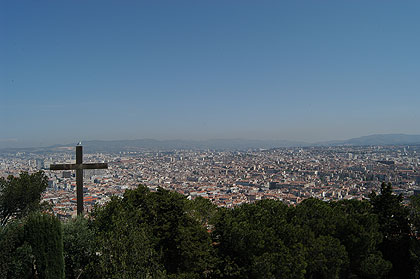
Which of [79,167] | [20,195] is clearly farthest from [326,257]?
[20,195]

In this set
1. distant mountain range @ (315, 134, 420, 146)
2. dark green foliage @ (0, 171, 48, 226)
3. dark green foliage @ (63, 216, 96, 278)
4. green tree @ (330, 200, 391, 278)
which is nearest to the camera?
dark green foliage @ (63, 216, 96, 278)

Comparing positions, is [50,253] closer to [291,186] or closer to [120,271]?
[120,271]

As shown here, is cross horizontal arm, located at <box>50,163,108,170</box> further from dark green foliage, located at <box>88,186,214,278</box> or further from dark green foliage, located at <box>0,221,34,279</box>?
dark green foliage, located at <box>0,221,34,279</box>

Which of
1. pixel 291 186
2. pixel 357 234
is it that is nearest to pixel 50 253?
pixel 357 234

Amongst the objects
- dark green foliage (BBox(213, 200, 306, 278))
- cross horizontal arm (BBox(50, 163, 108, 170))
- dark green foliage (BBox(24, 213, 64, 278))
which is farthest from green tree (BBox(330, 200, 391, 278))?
dark green foliage (BBox(24, 213, 64, 278))

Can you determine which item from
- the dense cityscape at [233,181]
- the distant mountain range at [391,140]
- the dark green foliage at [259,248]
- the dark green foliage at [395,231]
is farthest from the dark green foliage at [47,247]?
the distant mountain range at [391,140]

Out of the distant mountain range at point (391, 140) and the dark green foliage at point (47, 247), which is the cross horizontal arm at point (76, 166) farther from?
the distant mountain range at point (391, 140)
